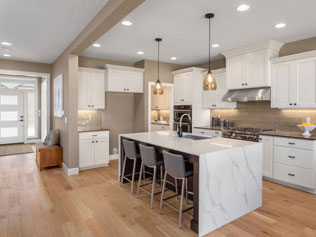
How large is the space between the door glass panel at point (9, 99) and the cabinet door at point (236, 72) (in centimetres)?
756

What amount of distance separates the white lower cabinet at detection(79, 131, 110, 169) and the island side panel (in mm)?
3231

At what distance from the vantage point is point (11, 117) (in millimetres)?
7781

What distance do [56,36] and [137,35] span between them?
1.45m

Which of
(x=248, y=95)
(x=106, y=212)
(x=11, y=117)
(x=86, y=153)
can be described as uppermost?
(x=248, y=95)

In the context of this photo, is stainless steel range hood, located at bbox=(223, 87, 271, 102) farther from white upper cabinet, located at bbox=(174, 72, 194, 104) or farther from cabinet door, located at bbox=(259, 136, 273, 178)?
white upper cabinet, located at bbox=(174, 72, 194, 104)

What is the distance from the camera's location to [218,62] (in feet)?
18.4

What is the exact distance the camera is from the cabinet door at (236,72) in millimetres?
4523

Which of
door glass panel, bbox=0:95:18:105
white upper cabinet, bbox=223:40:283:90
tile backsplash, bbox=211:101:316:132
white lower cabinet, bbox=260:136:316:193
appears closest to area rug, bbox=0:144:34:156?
door glass panel, bbox=0:95:18:105

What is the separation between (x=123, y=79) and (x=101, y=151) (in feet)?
6.16

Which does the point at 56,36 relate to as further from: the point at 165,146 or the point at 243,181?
the point at 243,181

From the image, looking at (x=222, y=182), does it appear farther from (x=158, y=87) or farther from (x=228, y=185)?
(x=158, y=87)

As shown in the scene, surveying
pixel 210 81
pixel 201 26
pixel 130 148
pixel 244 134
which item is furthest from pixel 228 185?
pixel 201 26

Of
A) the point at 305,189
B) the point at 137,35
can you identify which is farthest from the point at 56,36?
the point at 305,189

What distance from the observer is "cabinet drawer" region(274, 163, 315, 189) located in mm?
3453
